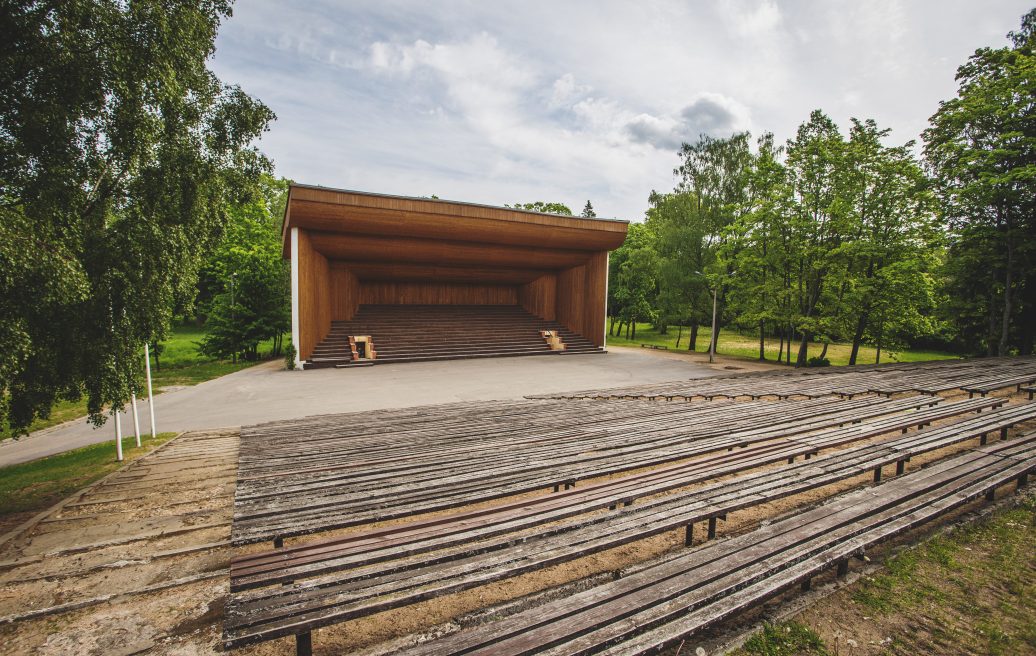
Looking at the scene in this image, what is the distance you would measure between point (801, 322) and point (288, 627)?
67.9 feet

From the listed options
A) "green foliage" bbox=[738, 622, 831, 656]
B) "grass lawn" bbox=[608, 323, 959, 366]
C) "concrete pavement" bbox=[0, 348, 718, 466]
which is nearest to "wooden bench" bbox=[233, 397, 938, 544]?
"green foliage" bbox=[738, 622, 831, 656]

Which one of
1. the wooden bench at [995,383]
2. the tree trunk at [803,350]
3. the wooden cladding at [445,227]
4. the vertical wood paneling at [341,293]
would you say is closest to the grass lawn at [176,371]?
the vertical wood paneling at [341,293]

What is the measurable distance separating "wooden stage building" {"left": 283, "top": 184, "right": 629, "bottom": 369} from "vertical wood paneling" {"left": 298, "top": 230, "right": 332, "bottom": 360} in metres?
0.05

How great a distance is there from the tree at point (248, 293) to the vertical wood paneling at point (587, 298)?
1587 centimetres

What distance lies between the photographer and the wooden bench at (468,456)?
288 centimetres

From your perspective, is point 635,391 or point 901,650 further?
point 635,391

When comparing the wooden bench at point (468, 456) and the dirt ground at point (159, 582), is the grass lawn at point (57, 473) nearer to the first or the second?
the dirt ground at point (159, 582)

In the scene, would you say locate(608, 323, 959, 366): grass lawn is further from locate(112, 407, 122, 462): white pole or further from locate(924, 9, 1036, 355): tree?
locate(112, 407, 122, 462): white pole

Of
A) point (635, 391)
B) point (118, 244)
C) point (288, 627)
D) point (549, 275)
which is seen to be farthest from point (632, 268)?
point (288, 627)

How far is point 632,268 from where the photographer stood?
33500 mm

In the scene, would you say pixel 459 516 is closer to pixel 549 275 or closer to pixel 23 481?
pixel 23 481

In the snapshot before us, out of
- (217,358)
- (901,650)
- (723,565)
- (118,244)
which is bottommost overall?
(217,358)

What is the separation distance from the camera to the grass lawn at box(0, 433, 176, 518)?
17.7ft

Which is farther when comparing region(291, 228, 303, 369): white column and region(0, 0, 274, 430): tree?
region(291, 228, 303, 369): white column
